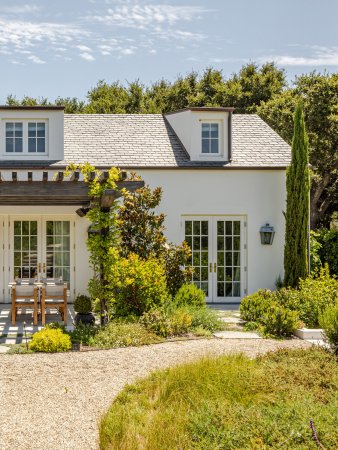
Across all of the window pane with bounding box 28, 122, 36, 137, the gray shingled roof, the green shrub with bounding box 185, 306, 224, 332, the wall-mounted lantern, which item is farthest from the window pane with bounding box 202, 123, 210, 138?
the green shrub with bounding box 185, 306, 224, 332

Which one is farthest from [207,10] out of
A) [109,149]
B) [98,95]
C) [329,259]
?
[98,95]

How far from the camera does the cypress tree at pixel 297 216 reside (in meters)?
15.9

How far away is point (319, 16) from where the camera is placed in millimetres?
17016

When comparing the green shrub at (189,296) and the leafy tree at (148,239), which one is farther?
the leafy tree at (148,239)

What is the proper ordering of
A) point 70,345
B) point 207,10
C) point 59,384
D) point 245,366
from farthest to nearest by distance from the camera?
point 207,10
point 70,345
point 59,384
point 245,366

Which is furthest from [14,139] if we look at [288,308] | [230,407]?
[230,407]

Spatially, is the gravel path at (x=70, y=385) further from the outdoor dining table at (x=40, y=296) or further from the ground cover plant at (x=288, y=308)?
the outdoor dining table at (x=40, y=296)

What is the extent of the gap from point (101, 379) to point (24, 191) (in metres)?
4.35

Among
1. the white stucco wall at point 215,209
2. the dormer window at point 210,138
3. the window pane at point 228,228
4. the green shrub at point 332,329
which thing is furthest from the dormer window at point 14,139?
the green shrub at point 332,329

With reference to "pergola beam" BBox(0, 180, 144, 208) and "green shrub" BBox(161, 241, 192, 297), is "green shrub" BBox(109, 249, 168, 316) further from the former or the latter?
"pergola beam" BBox(0, 180, 144, 208)

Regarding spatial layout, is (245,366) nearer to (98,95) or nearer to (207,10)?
(207,10)

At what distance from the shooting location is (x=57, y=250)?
54.5 feet

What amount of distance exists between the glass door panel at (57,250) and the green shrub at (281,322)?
693 cm

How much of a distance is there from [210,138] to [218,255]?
11.7ft
